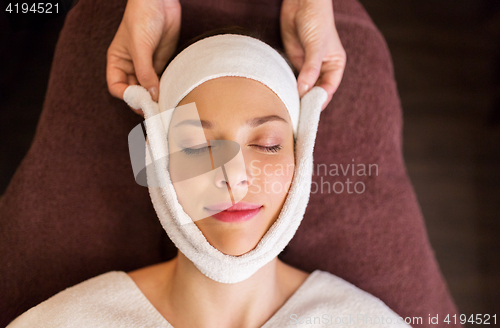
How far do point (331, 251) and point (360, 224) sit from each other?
0.11 m

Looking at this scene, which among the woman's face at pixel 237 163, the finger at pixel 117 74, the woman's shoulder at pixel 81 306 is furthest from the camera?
the finger at pixel 117 74

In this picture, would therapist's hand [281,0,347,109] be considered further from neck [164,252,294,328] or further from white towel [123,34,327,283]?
neck [164,252,294,328]

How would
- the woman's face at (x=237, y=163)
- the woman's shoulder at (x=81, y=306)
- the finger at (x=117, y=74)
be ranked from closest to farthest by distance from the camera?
the woman's face at (x=237, y=163), the woman's shoulder at (x=81, y=306), the finger at (x=117, y=74)

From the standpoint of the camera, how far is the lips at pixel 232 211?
0.68 metres

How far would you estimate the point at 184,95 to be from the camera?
2.42 feet

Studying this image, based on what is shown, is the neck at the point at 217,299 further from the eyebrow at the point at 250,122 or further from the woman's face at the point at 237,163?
the eyebrow at the point at 250,122

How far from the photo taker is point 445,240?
137 cm

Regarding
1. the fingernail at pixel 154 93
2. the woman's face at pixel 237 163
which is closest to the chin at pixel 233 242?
the woman's face at pixel 237 163

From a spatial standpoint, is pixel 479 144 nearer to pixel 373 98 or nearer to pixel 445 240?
pixel 445 240

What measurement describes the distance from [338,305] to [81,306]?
1.99ft

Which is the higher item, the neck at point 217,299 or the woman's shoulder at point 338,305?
the neck at point 217,299

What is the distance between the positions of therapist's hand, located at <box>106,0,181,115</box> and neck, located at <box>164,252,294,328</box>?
424 mm

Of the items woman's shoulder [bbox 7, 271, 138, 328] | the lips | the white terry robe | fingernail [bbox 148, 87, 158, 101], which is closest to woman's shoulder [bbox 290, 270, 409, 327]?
the white terry robe

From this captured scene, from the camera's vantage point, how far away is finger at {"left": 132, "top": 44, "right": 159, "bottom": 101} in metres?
0.82
